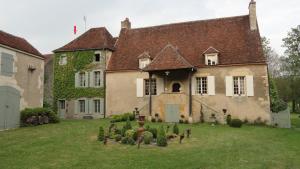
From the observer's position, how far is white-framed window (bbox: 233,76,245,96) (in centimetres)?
1980

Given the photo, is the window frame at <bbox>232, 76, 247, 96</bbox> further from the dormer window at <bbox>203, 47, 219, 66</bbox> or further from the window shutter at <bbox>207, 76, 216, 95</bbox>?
the dormer window at <bbox>203, 47, 219, 66</bbox>

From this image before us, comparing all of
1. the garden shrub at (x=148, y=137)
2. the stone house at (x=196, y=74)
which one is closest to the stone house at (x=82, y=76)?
the stone house at (x=196, y=74)

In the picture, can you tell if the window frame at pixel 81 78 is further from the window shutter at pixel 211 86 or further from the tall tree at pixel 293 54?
the tall tree at pixel 293 54

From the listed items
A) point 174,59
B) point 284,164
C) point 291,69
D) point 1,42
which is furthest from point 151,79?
point 291,69

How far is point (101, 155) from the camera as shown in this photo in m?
9.48

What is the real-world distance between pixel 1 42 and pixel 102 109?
32.8 ft

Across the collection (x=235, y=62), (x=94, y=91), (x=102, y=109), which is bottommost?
(x=102, y=109)

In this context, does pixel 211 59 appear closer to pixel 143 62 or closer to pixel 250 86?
pixel 250 86

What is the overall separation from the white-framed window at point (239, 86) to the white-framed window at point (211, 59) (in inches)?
74.2

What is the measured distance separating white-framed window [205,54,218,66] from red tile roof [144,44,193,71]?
1.87m

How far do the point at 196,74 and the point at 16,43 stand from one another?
12.9m

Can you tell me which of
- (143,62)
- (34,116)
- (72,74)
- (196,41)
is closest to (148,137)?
(34,116)

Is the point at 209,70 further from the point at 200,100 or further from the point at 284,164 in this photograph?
the point at 284,164

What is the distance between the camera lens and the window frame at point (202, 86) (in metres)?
20.5
